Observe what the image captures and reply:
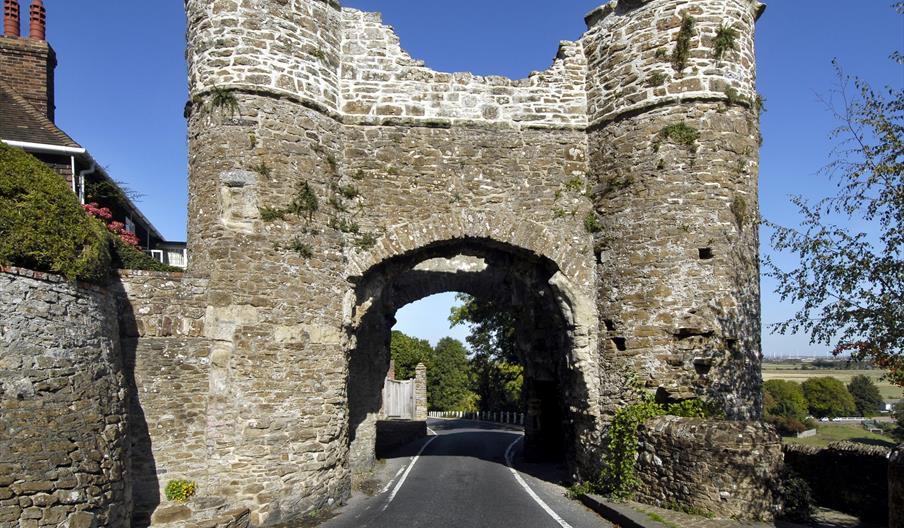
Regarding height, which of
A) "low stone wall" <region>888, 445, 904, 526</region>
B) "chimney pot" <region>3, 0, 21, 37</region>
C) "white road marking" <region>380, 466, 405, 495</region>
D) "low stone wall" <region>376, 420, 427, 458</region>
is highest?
"chimney pot" <region>3, 0, 21, 37</region>

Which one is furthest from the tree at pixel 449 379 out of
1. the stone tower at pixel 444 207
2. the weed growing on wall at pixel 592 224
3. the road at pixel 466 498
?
the weed growing on wall at pixel 592 224

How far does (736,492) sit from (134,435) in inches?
342

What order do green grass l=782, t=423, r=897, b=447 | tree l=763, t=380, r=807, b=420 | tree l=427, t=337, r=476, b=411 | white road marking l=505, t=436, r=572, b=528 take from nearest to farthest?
white road marking l=505, t=436, r=572, b=528
green grass l=782, t=423, r=897, b=447
tree l=763, t=380, r=807, b=420
tree l=427, t=337, r=476, b=411

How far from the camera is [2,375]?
709 cm

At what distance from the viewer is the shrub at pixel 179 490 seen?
10.5m

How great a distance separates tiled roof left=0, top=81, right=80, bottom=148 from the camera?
1359 cm

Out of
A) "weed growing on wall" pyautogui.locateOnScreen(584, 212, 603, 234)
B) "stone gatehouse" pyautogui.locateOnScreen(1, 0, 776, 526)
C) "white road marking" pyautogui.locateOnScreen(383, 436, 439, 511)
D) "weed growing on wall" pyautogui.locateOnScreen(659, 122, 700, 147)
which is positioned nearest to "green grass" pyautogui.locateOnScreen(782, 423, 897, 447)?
"stone gatehouse" pyautogui.locateOnScreen(1, 0, 776, 526)

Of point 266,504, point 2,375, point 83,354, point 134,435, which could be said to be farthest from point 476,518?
point 2,375

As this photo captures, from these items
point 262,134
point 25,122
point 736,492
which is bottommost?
point 736,492

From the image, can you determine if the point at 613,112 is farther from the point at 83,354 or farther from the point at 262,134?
the point at 83,354

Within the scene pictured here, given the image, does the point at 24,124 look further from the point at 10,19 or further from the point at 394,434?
the point at 394,434

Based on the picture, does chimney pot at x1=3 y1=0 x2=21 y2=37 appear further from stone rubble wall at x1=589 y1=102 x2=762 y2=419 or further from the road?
stone rubble wall at x1=589 y1=102 x2=762 y2=419

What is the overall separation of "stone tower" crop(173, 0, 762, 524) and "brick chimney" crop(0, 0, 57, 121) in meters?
6.47

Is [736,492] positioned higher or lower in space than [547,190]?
lower
